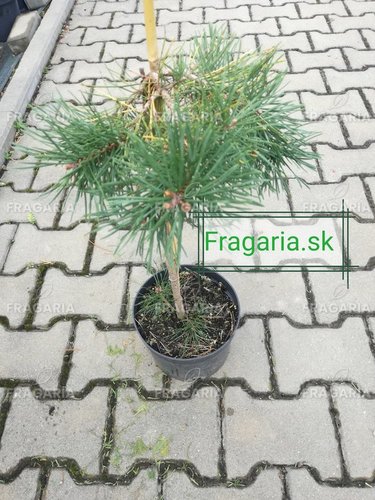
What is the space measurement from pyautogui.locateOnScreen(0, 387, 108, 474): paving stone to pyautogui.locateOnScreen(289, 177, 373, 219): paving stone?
1274mm

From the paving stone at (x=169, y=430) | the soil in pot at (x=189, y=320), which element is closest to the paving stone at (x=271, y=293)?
the soil in pot at (x=189, y=320)

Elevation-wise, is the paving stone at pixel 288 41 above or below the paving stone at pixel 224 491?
above

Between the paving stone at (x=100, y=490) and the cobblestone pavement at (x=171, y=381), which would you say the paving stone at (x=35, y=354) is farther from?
the paving stone at (x=100, y=490)

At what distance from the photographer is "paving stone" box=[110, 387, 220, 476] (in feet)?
5.35

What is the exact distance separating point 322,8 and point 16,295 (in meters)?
2.94

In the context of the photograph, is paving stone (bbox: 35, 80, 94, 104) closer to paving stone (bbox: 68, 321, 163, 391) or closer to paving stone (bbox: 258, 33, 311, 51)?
paving stone (bbox: 258, 33, 311, 51)

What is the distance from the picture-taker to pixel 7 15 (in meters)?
3.36

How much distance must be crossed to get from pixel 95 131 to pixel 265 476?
1211mm

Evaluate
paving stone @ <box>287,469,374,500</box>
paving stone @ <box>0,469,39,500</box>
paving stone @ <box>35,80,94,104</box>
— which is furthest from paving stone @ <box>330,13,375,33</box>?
paving stone @ <box>0,469,39,500</box>

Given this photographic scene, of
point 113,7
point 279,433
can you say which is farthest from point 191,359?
point 113,7

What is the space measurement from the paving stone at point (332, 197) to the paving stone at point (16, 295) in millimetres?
1270

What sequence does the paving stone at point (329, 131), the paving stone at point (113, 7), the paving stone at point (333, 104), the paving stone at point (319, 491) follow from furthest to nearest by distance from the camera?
the paving stone at point (113, 7) < the paving stone at point (333, 104) < the paving stone at point (329, 131) < the paving stone at point (319, 491)

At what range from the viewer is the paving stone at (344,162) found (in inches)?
96.3

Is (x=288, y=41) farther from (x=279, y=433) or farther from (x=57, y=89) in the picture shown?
(x=279, y=433)
